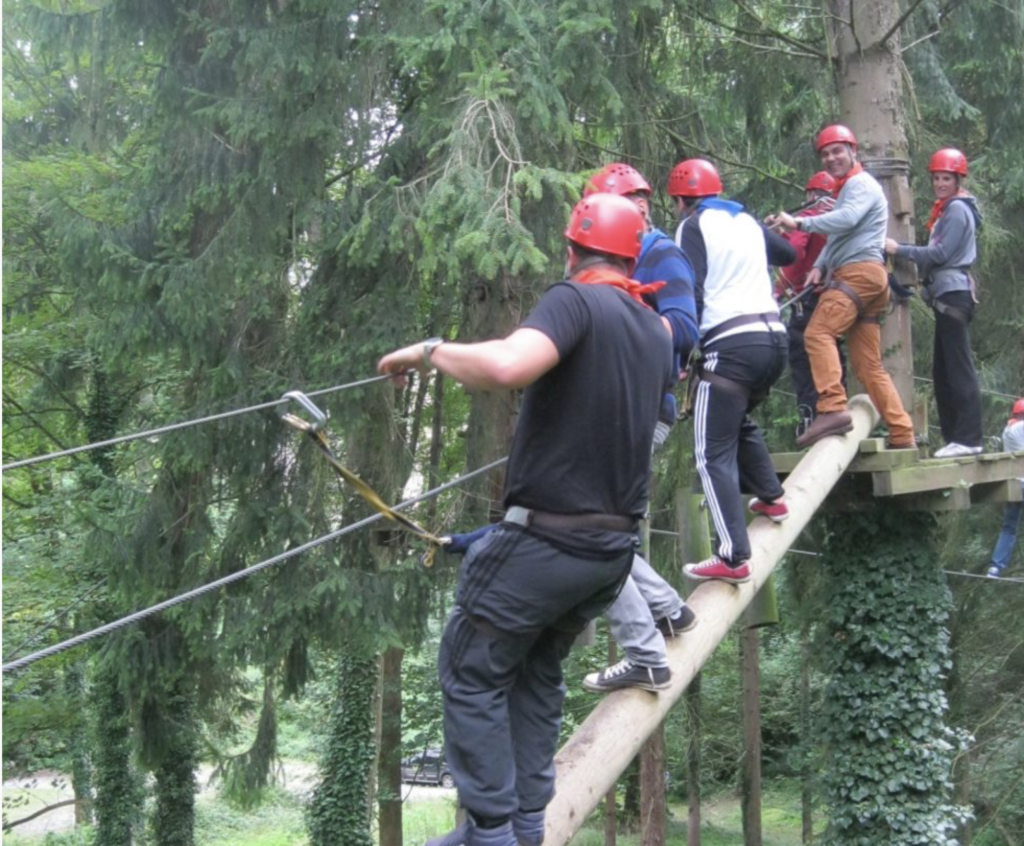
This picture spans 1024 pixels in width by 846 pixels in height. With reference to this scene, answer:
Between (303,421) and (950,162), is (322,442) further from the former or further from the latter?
(950,162)

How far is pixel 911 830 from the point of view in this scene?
296 inches

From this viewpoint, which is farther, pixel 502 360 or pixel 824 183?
pixel 824 183

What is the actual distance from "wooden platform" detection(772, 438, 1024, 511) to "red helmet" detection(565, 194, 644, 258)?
4214 millimetres

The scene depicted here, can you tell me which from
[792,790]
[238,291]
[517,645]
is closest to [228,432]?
[238,291]

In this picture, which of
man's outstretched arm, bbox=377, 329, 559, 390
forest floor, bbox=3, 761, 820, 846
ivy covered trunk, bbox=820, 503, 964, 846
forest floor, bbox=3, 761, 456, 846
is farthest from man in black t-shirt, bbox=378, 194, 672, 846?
forest floor, bbox=3, 761, 456, 846

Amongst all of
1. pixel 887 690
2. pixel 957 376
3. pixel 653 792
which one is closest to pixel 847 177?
pixel 957 376

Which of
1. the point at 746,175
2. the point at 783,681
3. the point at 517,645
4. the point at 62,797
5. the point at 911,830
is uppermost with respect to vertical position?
the point at 746,175

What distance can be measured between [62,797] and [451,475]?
22.2 metres

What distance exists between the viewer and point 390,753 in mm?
16562

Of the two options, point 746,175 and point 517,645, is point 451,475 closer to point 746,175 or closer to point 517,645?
point 746,175

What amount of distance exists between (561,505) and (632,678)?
1.39 m

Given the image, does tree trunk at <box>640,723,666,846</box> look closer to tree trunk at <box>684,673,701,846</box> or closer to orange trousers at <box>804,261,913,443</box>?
tree trunk at <box>684,673,701,846</box>

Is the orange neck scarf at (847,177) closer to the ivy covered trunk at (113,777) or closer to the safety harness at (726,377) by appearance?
the safety harness at (726,377)

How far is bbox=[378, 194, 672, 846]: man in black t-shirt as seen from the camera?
274 centimetres
